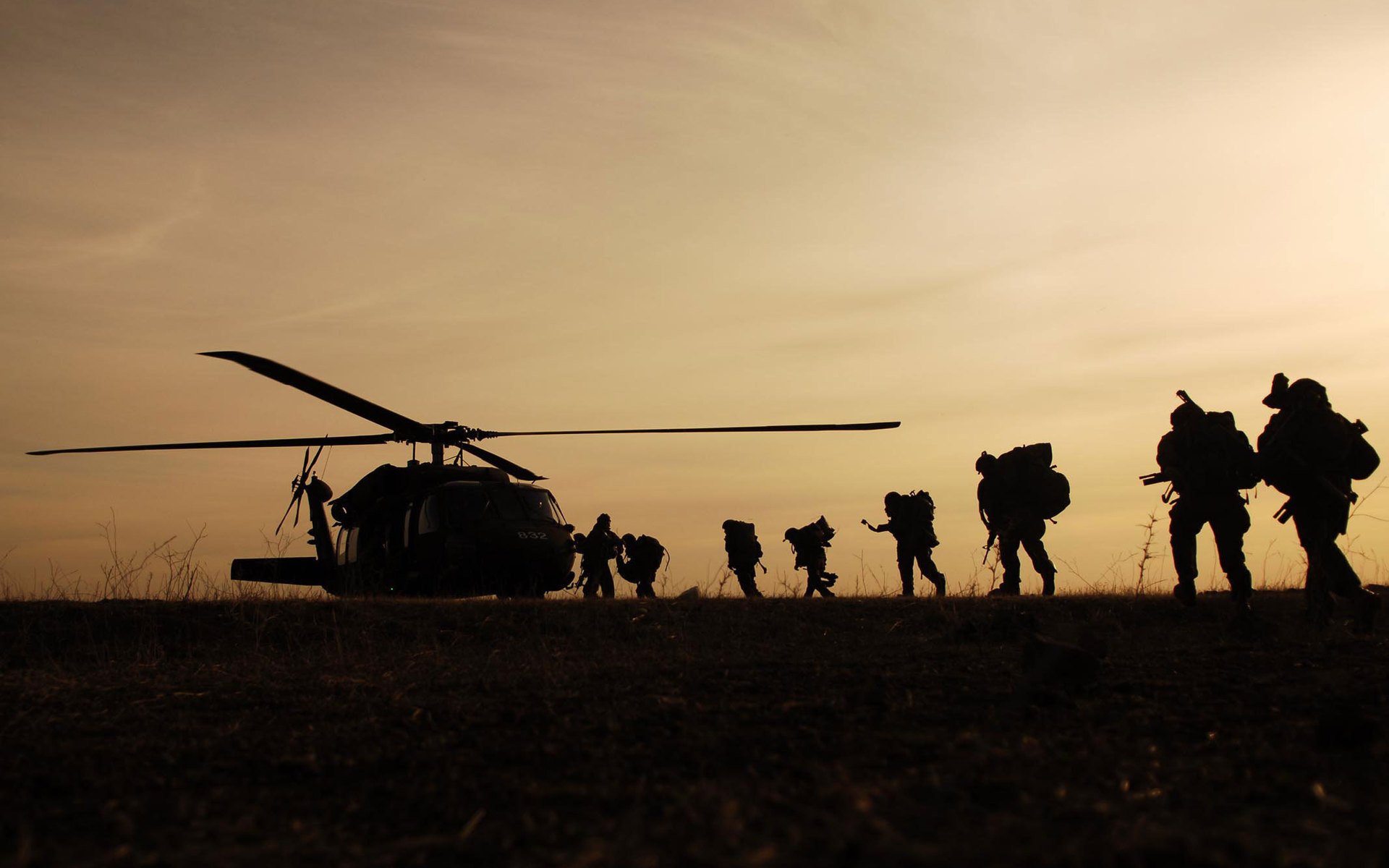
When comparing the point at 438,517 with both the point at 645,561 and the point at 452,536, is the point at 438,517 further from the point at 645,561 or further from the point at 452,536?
the point at 645,561

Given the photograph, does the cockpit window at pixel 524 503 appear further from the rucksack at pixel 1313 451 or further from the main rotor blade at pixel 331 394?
the rucksack at pixel 1313 451

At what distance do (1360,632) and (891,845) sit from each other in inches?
303

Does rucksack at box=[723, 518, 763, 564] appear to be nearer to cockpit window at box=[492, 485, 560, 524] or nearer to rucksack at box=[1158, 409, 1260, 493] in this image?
cockpit window at box=[492, 485, 560, 524]

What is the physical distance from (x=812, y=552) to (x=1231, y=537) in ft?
28.2

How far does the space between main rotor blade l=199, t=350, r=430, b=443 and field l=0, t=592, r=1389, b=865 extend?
146 inches

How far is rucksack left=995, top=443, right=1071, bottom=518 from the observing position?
16.6m

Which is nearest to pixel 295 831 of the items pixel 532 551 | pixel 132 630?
pixel 132 630

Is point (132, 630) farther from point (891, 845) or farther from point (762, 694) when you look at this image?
point (891, 845)

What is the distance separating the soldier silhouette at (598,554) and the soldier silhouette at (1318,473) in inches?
423

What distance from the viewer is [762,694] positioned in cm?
646

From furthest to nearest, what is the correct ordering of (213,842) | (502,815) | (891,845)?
(502,815)
(213,842)
(891,845)

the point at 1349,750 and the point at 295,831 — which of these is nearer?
the point at 295,831

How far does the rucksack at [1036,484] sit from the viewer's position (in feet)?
54.4

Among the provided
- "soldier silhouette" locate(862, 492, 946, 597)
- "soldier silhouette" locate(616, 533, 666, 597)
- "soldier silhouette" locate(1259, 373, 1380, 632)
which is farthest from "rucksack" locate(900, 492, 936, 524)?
"soldier silhouette" locate(1259, 373, 1380, 632)
